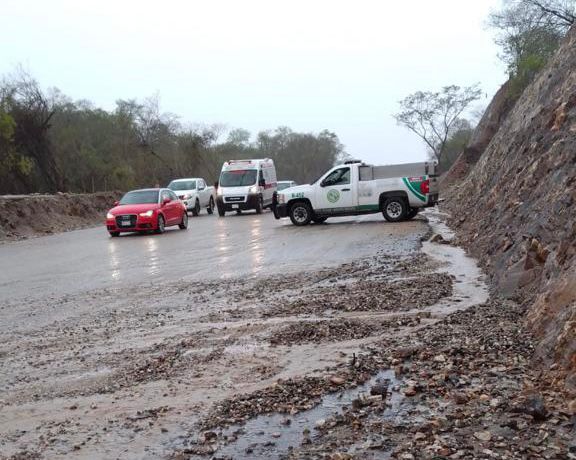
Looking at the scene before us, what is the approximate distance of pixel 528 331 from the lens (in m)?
6.02

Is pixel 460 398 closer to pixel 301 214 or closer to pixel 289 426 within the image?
pixel 289 426

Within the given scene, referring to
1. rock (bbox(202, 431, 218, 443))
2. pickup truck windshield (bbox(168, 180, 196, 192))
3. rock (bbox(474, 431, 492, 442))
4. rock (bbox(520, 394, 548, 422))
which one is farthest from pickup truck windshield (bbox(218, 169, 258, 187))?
rock (bbox(474, 431, 492, 442))

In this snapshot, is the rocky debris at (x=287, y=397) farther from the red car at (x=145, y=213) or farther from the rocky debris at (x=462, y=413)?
the red car at (x=145, y=213)

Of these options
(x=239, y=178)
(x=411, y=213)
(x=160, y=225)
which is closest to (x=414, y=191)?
(x=411, y=213)

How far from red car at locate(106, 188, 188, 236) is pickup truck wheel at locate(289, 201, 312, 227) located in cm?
447

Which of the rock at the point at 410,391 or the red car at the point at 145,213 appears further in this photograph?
the red car at the point at 145,213

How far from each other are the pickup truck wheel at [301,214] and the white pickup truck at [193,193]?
11.8 m

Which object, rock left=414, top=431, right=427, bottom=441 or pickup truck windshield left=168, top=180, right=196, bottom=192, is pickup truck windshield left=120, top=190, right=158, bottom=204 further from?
rock left=414, top=431, right=427, bottom=441

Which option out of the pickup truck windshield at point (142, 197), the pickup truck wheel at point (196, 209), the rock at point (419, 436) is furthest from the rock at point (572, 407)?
the pickup truck wheel at point (196, 209)

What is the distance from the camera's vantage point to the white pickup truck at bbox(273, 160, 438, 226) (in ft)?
68.7

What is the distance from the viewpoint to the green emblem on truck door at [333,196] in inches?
855

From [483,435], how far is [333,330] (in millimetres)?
2971

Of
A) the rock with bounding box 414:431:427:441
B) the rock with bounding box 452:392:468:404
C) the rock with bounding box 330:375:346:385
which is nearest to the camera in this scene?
the rock with bounding box 414:431:427:441

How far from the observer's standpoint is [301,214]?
72.4 feet
